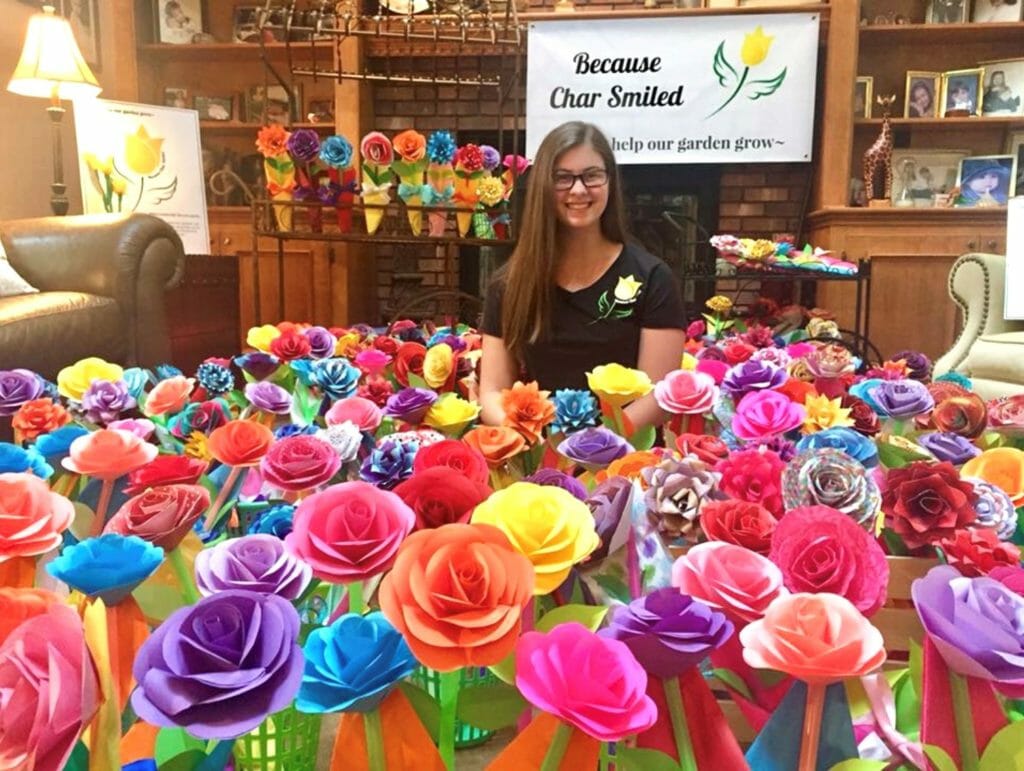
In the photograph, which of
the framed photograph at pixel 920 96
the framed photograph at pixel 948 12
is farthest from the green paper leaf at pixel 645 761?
the framed photograph at pixel 948 12

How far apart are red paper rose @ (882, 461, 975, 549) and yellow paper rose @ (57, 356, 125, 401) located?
1037mm

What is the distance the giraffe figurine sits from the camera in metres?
3.50

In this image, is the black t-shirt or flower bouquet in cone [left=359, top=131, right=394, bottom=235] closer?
the black t-shirt

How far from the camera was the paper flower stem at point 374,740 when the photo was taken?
372mm

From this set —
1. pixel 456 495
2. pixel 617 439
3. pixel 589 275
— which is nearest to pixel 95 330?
pixel 589 275

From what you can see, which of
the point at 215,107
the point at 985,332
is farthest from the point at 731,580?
the point at 215,107

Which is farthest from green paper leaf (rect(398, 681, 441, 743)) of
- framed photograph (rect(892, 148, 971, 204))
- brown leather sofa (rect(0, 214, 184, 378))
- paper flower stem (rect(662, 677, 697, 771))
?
framed photograph (rect(892, 148, 971, 204))

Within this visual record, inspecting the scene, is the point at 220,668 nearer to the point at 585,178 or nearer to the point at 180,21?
the point at 585,178

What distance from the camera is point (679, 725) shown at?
386 mm

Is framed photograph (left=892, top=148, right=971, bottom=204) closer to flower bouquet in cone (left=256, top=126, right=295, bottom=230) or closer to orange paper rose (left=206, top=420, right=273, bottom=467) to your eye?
flower bouquet in cone (left=256, top=126, right=295, bottom=230)

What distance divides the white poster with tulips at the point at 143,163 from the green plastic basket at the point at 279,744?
3084 mm

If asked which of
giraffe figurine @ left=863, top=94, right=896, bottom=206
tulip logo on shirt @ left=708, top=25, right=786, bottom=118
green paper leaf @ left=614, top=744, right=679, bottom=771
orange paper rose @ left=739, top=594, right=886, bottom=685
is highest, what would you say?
tulip logo on shirt @ left=708, top=25, right=786, bottom=118

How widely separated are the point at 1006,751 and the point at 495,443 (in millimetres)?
482

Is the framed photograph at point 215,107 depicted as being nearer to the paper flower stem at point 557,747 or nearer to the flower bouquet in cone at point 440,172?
the flower bouquet in cone at point 440,172
